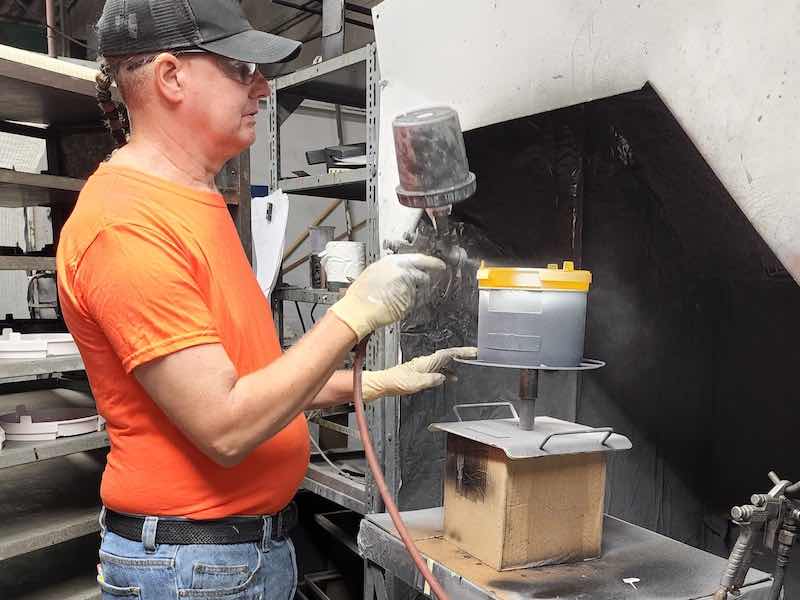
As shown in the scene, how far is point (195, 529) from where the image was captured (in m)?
0.99

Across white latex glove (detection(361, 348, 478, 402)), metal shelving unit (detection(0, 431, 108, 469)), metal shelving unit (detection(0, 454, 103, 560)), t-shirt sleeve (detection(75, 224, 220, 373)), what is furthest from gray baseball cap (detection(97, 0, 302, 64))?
metal shelving unit (detection(0, 454, 103, 560))

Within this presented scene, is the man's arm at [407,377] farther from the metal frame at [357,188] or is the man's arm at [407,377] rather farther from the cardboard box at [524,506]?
the metal frame at [357,188]

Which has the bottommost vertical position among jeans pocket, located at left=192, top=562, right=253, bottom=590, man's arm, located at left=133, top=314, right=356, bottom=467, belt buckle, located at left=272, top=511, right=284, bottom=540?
jeans pocket, located at left=192, top=562, right=253, bottom=590

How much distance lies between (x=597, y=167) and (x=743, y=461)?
109cm

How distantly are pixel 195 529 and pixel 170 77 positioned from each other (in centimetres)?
69

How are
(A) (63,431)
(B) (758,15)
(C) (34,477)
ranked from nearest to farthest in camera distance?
(B) (758,15), (A) (63,431), (C) (34,477)

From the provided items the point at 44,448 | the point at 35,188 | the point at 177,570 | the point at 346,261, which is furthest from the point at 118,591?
the point at 35,188

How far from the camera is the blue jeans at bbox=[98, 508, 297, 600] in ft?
3.21

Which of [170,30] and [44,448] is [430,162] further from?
[44,448]

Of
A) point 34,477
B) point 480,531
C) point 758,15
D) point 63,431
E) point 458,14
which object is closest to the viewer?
point 758,15

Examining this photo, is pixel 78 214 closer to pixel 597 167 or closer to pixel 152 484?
pixel 152 484

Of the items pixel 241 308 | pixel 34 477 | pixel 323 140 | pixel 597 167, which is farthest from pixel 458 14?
pixel 323 140

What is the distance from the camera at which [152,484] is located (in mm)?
984

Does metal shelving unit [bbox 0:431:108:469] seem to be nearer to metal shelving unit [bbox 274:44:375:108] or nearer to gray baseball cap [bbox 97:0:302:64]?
gray baseball cap [bbox 97:0:302:64]
